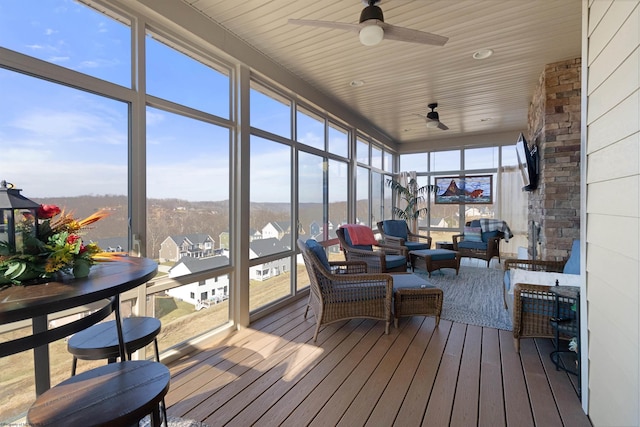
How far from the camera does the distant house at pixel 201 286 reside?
99.2 inches

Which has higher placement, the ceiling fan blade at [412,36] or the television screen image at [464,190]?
the ceiling fan blade at [412,36]

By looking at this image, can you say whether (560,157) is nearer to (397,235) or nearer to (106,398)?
(397,235)

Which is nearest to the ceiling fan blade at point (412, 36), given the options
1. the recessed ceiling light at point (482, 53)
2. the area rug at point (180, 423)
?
the recessed ceiling light at point (482, 53)

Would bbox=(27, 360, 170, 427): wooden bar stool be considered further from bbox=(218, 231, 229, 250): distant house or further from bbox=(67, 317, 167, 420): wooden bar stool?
bbox=(218, 231, 229, 250): distant house

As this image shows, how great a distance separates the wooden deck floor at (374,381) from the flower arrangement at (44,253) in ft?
4.05

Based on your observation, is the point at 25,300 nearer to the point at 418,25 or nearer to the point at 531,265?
the point at 418,25

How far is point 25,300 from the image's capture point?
2.79 feet

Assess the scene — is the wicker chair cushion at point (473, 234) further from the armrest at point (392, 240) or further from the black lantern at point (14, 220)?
the black lantern at point (14, 220)

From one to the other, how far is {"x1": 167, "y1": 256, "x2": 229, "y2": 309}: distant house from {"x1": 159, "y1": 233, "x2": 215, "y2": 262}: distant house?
1.8 inches

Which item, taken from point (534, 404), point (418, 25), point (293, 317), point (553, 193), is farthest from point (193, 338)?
point (553, 193)

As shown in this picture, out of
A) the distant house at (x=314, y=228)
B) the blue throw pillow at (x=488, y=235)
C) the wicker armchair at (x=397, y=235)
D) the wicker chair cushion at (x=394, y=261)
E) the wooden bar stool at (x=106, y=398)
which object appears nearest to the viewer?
the wooden bar stool at (x=106, y=398)

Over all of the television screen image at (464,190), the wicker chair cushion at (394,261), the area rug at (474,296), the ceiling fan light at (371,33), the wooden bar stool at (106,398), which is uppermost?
the ceiling fan light at (371,33)

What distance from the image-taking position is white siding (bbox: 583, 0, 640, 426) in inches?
48.3

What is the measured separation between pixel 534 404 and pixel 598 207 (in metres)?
1.29
